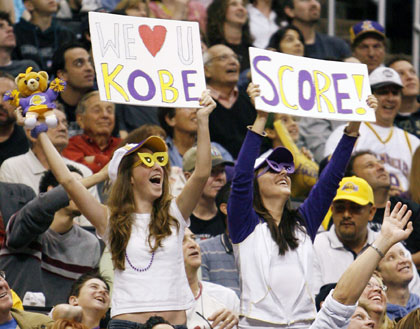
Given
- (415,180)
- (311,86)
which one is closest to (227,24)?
(415,180)

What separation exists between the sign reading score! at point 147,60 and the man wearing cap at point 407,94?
4677 mm

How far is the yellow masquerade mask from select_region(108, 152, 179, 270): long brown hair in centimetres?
6

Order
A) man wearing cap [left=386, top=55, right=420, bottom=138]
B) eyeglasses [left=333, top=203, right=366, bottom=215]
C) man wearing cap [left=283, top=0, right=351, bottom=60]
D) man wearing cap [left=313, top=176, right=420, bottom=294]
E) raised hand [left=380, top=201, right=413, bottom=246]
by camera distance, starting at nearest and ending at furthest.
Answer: raised hand [left=380, top=201, right=413, bottom=246], man wearing cap [left=313, top=176, right=420, bottom=294], eyeglasses [left=333, top=203, right=366, bottom=215], man wearing cap [left=386, top=55, right=420, bottom=138], man wearing cap [left=283, top=0, right=351, bottom=60]

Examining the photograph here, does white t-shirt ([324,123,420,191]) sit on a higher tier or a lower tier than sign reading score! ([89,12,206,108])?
lower

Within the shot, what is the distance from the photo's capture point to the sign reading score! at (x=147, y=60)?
674 cm

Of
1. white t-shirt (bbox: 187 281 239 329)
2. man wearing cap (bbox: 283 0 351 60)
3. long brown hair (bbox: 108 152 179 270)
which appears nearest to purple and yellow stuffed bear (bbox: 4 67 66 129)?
long brown hair (bbox: 108 152 179 270)

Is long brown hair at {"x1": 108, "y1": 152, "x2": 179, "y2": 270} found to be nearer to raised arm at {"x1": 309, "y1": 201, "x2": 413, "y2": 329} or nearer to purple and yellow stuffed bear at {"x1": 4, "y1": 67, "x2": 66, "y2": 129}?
purple and yellow stuffed bear at {"x1": 4, "y1": 67, "x2": 66, "y2": 129}

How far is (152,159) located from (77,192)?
478 millimetres

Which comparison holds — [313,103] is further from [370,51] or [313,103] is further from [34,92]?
[370,51]

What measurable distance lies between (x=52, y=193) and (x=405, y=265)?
100 inches

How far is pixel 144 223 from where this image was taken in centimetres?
645

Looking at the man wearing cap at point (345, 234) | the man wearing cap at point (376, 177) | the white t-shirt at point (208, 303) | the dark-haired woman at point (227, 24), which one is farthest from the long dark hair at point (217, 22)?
the white t-shirt at point (208, 303)

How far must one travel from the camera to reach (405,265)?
26.3ft

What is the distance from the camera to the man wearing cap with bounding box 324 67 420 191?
10.2 meters
